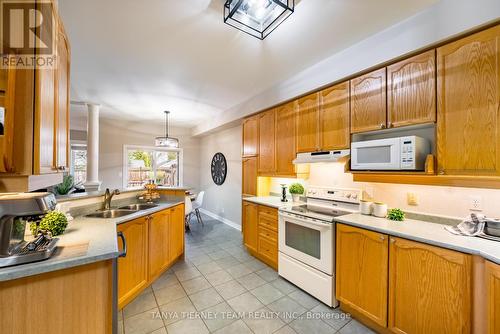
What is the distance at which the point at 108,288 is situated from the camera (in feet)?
4.09

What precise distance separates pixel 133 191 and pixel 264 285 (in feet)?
7.07

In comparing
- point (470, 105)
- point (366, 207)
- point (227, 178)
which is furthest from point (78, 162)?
point (470, 105)

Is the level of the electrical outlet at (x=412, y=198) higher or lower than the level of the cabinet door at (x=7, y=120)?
lower

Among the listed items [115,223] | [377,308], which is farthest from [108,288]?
[377,308]

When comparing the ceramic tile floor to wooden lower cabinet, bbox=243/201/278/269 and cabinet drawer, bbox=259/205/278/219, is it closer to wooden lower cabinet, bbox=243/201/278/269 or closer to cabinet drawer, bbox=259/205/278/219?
wooden lower cabinet, bbox=243/201/278/269

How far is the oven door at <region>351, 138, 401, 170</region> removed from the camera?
1.81 metres

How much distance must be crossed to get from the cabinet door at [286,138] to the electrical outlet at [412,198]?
130 cm

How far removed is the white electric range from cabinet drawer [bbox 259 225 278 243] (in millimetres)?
132

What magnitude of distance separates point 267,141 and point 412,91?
1896 mm

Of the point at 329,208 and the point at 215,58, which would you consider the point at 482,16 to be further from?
the point at 215,58

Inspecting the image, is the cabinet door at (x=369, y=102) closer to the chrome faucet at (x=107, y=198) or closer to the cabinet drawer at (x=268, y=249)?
the cabinet drawer at (x=268, y=249)

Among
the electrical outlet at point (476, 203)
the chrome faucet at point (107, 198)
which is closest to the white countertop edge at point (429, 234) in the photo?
the electrical outlet at point (476, 203)

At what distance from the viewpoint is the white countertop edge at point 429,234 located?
127cm

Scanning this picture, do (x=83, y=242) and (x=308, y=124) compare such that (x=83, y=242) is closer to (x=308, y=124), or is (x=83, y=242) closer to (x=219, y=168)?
(x=308, y=124)
